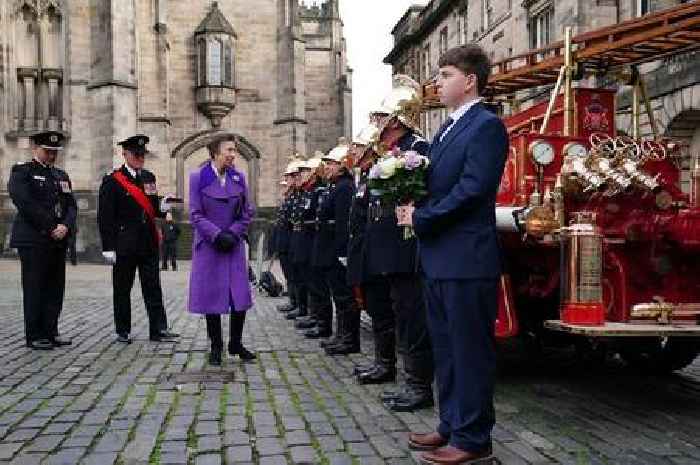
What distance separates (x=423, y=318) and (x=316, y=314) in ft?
14.2

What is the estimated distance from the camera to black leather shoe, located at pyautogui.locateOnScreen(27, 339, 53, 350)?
27.0 feet

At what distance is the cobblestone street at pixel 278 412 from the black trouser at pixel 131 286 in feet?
1.88

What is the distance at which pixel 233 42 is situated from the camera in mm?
36938

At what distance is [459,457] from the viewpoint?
3971 millimetres

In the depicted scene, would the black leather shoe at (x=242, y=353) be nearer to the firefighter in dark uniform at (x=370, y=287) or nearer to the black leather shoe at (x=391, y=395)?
the firefighter in dark uniform at (x=370, y=287)

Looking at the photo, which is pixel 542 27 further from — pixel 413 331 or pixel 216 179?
pixel 413 331

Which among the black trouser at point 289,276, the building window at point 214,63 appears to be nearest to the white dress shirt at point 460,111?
the black trouser at point 289,276

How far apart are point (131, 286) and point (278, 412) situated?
4080mm

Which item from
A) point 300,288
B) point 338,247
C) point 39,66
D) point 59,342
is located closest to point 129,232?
point 59,342

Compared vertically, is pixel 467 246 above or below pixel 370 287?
Result: above

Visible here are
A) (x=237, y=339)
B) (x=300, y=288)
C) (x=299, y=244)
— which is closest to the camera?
(x=237, y=339)

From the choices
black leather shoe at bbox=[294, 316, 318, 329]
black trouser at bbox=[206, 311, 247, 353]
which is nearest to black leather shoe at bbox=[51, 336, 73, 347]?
black trouser at bbox=[206, 311, 247, 353]

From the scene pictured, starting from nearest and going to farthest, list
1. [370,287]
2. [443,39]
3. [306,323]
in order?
[370,287] < [306,323] < [443,39]

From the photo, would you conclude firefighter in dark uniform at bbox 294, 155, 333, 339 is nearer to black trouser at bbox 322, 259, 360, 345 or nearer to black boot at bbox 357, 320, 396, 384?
black trouser at bbox 322, 259, 360, 345
